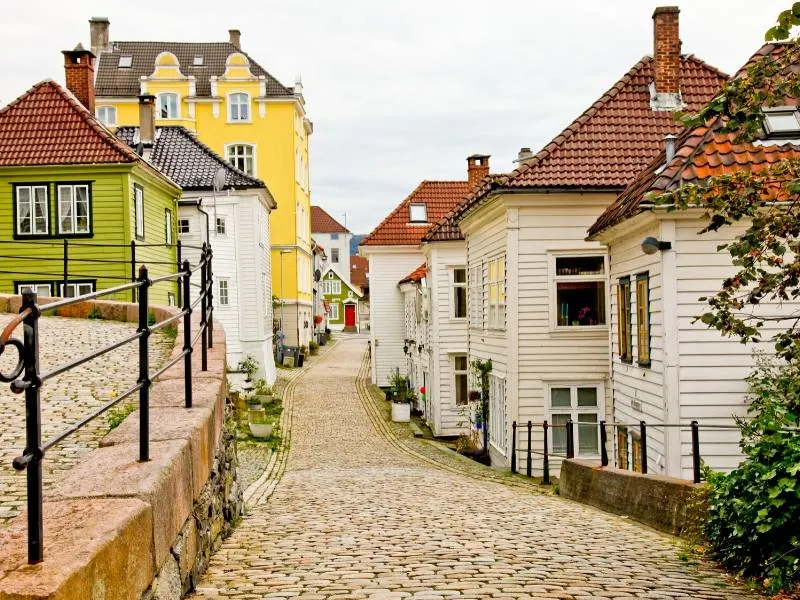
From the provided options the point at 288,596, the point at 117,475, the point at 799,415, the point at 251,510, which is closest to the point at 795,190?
the point at 799,415

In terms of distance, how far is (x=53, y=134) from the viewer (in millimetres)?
27094

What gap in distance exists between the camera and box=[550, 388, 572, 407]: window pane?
19719mm

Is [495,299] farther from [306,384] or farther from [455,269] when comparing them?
[306,384]

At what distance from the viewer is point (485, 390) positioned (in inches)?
906

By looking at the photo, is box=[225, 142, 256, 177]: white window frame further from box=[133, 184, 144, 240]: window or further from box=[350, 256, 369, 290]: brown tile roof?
box=[350, 256, 369, 290]: brown tile roof

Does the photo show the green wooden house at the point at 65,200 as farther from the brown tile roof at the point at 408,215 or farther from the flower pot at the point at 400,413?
the brown tile roof at the point at 408,215

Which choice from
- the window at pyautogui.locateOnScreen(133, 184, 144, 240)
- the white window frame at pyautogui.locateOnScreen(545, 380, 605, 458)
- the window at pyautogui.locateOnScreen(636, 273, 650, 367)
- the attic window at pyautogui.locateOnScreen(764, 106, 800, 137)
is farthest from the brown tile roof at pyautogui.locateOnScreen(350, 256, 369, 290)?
the attic window at pyautogui.locateOnScreen(764, 106, 800, 137)

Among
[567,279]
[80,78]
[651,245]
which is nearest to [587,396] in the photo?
[567,279]

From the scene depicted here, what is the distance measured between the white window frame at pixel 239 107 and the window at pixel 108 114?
6.20m

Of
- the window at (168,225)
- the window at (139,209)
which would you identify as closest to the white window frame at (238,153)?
the window at (168,225)

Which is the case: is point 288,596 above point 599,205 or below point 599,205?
below

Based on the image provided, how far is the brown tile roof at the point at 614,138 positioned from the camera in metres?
19.4

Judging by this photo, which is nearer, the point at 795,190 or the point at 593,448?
the point at 795,190

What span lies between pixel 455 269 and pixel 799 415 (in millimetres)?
23357
